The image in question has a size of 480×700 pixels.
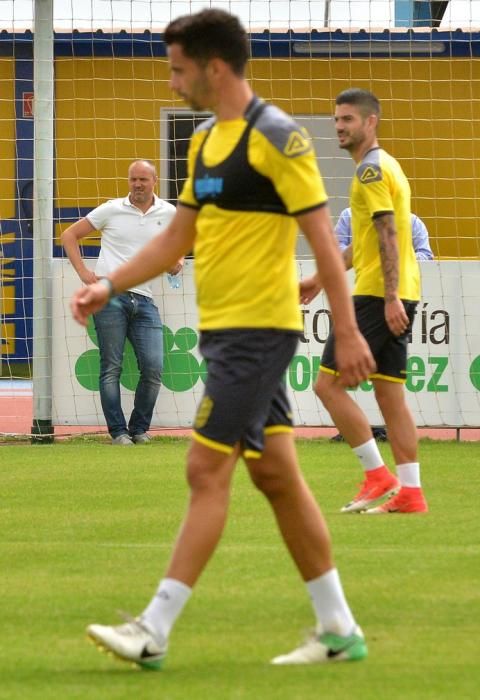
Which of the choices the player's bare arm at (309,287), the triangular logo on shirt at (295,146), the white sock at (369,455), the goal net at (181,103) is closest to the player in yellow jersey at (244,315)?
the triangular logo on shirt at (295,146)

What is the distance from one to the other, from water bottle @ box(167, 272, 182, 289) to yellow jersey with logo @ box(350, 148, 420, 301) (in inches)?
192

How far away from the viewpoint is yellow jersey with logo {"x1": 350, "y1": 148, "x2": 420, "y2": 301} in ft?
28.3

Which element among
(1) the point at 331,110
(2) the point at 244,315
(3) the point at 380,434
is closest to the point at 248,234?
(2) the point at 244,315

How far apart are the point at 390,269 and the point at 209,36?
3752 mm

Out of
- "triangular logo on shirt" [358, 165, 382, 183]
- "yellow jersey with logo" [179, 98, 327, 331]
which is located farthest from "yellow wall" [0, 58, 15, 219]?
"yellow jersey with logo" [179, 98, 327, 331]

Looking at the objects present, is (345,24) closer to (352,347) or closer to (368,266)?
(368,266)

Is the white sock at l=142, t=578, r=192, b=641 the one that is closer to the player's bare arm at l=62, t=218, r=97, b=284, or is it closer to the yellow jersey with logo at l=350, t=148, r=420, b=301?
the yellow jersey with logo at l=350, t=148, r=420, b=301

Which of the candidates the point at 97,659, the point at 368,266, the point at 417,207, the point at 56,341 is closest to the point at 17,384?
the point at 56,341

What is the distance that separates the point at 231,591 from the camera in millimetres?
6520

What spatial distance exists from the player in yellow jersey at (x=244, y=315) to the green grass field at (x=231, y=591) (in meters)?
0.22

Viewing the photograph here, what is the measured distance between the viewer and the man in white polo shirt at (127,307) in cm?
1338

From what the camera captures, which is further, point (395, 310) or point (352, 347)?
point (395, 310)

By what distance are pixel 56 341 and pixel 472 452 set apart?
3.71 m

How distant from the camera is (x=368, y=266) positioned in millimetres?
8883
